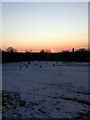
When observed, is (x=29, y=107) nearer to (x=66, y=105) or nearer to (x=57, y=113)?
(x=57, y=113)

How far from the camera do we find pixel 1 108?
45.2 feet

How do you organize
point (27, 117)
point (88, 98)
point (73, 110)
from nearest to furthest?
point (27, 117), point (73, 110), point (88, 98)

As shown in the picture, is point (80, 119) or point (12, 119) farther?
point (80, 119)

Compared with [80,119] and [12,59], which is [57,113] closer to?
[80,119]

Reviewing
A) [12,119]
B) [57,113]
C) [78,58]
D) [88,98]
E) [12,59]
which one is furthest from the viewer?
[78,58]

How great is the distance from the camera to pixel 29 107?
15.3 m

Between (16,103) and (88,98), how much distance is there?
7.22 m

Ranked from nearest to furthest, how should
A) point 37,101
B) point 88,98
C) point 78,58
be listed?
1. point 37,101
2. point 88,98
3. point 78,58

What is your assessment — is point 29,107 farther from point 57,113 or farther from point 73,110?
point 73,110

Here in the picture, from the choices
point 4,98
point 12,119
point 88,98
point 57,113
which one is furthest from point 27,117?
point 88,98

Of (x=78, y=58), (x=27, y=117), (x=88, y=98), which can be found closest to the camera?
(x=27, y=117)

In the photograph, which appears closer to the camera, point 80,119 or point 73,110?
point 80,119

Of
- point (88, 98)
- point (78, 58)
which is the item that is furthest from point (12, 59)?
point (88, 98)

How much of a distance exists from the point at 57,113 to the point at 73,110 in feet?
4.88
